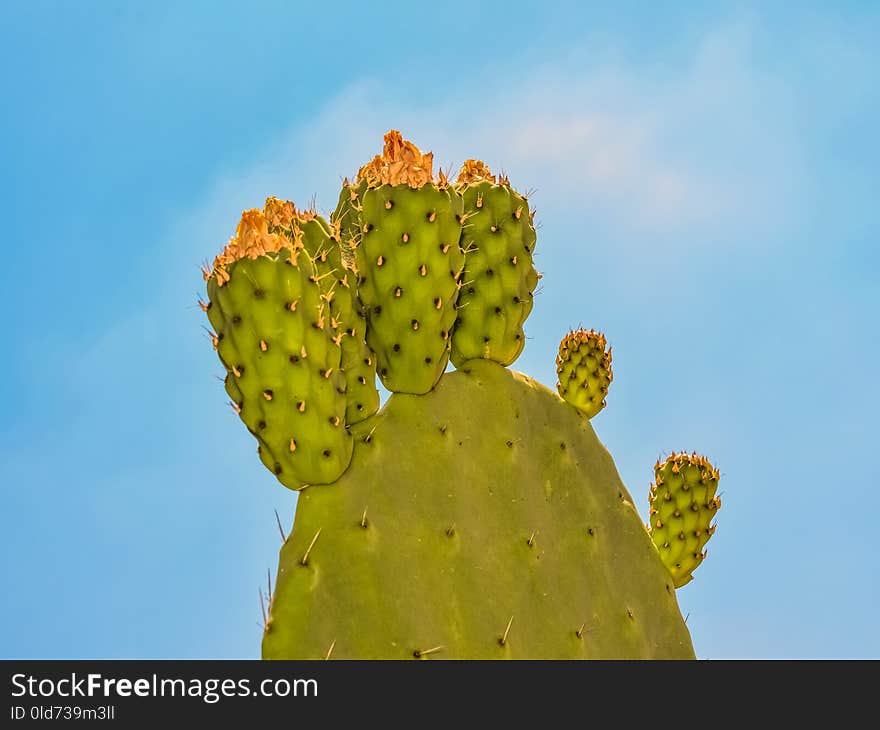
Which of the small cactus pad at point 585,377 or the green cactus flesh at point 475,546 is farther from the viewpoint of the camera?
the small cactus pad at point 585,377

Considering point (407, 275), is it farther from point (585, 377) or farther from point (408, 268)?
point (585, 377)

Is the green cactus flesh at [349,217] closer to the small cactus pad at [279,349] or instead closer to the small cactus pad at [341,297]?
the small cactus pad at [341,297]

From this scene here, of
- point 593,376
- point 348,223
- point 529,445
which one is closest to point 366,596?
point 529,445

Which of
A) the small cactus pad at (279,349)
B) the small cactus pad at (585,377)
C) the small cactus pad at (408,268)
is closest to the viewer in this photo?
the small cactus pad at (279,349)

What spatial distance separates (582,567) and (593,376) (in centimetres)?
88

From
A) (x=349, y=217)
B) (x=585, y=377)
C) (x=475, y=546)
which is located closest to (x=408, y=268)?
(x=349, y=217)

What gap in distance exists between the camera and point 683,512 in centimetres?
411

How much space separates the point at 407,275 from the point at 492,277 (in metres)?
0.48

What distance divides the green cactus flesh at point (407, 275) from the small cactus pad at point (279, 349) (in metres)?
0.34

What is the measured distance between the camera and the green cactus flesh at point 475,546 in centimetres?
274

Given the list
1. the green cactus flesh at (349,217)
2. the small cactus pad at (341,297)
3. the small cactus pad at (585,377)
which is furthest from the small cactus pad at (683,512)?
the green cactus flesh at (349,217)

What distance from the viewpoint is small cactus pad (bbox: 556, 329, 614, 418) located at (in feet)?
13.0
